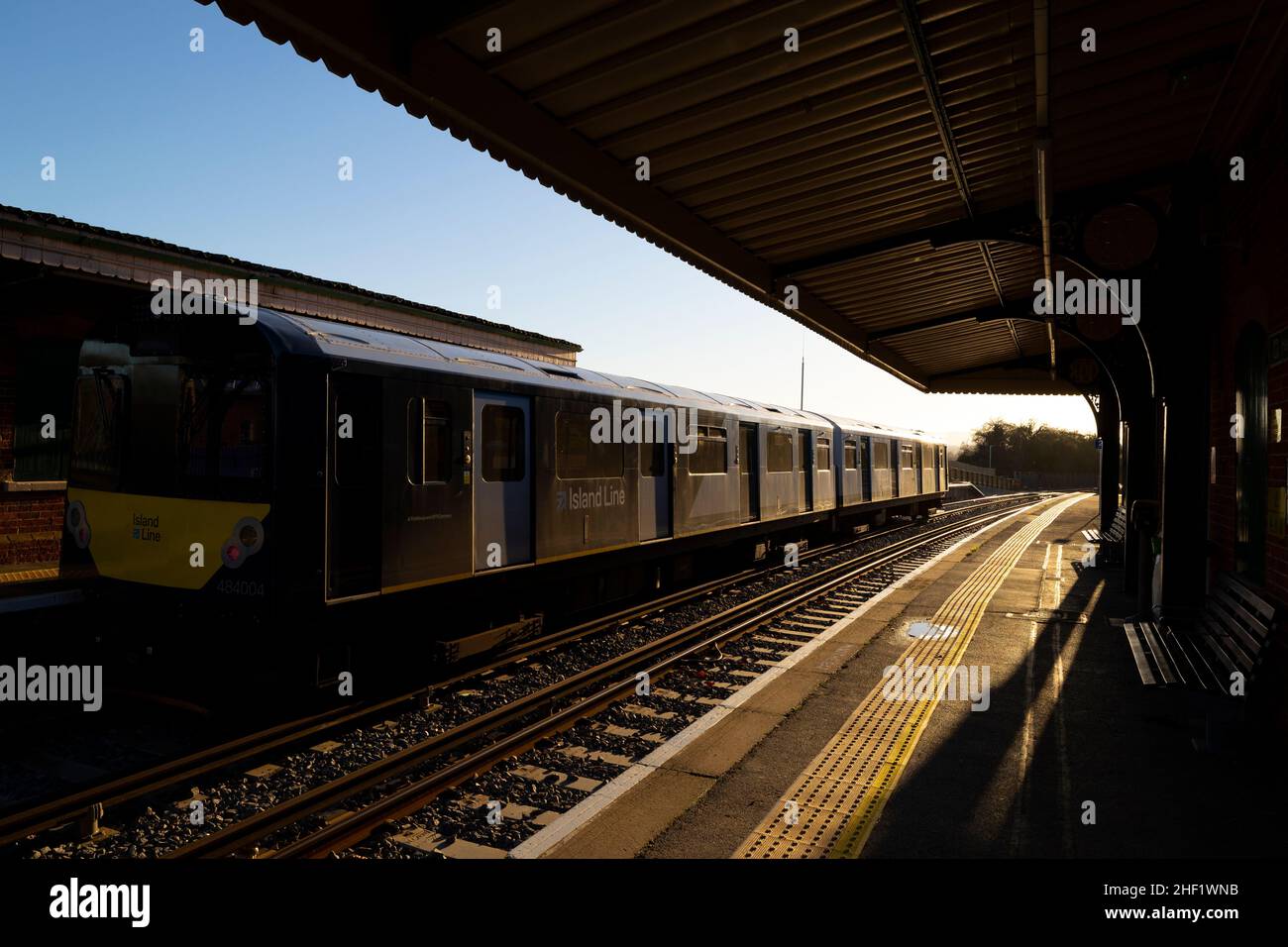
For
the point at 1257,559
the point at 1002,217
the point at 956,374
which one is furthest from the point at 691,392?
the point at 956,374

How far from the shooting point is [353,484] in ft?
20.0

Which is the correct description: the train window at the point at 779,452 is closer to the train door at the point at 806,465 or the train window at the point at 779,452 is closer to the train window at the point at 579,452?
the train door at the point at 806,465

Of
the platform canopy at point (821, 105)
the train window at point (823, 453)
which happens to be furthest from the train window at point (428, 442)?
the train window at point (823, 453)

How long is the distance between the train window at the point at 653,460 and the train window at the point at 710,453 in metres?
0.83

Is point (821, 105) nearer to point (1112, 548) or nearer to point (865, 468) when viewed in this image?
point (1112, 548)

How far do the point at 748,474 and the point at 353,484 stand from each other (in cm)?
846

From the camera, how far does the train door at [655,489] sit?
10.3 m

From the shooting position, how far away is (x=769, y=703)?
650 centimetres

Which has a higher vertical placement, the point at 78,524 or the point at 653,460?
the point at 653,460

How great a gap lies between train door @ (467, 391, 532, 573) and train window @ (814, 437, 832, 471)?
9838mm

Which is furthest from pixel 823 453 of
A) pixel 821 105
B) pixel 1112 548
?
pixel 821 105

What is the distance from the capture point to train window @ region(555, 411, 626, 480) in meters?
8.60
